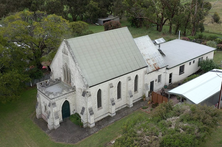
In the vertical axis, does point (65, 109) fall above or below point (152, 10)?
below

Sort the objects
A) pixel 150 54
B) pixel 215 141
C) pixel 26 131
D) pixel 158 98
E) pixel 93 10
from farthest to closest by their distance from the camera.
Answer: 1. pixel 93 10
2. pixel 150 54
3. pixel 158 98
4. pixel 26 131
5. pixel 215 141

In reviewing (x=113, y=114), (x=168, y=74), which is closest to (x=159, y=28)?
(x=168, y=74)

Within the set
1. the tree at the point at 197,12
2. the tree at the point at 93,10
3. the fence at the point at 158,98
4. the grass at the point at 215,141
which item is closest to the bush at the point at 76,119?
the fence at the point at 158,98

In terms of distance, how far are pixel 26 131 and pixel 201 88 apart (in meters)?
24.2

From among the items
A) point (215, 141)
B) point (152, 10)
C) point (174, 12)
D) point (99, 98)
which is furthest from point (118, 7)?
point (215, 141)

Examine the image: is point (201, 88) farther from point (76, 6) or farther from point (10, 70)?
point (76, 6)

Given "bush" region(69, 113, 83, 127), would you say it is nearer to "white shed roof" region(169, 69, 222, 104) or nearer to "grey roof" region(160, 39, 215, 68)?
"white shed roof" region(169, 69, 222, 104)

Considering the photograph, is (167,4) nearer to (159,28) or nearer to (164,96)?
(159,28)

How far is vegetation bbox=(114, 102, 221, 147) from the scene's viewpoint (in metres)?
19.5

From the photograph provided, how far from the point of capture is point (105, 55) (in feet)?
101

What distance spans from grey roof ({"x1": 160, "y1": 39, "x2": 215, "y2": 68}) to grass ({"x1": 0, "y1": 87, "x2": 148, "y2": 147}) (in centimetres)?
1284

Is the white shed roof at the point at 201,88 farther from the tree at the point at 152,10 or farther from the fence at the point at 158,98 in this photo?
the tree at the point at 152,10

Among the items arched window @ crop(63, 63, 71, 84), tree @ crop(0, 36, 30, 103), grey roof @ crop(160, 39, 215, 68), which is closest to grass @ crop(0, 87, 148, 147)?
tree @ crop(0, 36, 30, 103)

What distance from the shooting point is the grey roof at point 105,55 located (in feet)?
94.4
